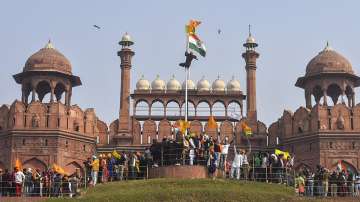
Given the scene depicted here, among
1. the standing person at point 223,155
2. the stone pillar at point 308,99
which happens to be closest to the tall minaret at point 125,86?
the stone pillar at point 308,99

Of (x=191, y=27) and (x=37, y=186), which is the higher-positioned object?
(x=191, y=27)

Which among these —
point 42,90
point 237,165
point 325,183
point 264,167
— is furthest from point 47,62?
point 325,183

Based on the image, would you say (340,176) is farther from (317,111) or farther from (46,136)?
(46,136)

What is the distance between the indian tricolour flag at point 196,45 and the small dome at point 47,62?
1097 cm

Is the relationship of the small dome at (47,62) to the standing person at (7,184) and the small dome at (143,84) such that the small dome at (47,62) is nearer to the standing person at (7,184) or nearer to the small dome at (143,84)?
the small dome at (143,84)

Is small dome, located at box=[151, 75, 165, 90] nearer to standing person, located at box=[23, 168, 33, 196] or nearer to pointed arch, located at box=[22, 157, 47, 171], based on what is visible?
pointed arch, located at box=[22, 157, 47, 171]

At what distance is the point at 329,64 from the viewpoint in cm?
3978

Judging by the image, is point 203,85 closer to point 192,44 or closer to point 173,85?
point 173,85

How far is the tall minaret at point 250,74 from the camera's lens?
4166cm

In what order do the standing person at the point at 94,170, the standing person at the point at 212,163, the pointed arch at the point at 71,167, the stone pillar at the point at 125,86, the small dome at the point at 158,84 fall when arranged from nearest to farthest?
the standing person at the point at 94,170, the standing person at the point at 212,163, the pointed arch at the point at 71,167, the stone pillar at the point at 125,86, the small dome at the point at 158,84

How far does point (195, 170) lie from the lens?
86.8ft

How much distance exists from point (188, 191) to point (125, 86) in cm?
1935

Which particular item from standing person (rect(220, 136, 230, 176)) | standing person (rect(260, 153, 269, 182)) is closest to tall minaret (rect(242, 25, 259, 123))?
standing person (rect(220, 136, 230, 176))

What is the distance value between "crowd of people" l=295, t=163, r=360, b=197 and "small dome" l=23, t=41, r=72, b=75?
62.5ft
